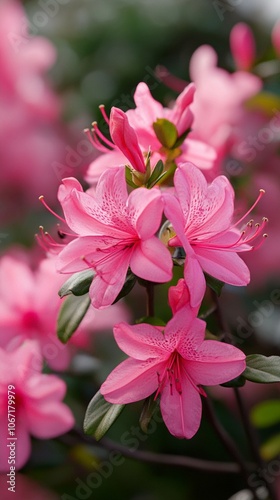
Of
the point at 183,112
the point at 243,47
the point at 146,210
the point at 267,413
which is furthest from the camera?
the point at 243,47

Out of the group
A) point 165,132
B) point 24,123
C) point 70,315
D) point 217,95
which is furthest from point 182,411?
point 24,123

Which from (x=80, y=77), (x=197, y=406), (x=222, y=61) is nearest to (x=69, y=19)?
(x=80, y=77)

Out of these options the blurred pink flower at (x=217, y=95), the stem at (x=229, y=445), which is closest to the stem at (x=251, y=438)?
the stem at (x=229, y=445)

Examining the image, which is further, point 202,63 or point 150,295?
point 202,63

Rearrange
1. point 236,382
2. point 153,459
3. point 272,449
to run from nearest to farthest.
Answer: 1. point 236,382
2. point 153,459
3. point 272,449

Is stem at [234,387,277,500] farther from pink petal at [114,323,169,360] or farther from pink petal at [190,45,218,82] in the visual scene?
pink petal at [190,45,218,82]

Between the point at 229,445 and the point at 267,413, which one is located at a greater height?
the point at 229,445

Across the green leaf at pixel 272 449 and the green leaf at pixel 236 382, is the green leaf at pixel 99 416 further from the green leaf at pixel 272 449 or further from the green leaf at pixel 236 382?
the green leaf at pixel 272 449

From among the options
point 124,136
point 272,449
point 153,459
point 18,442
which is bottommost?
point 272,449

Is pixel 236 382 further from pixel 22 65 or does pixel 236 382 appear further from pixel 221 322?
pixel 22 65
